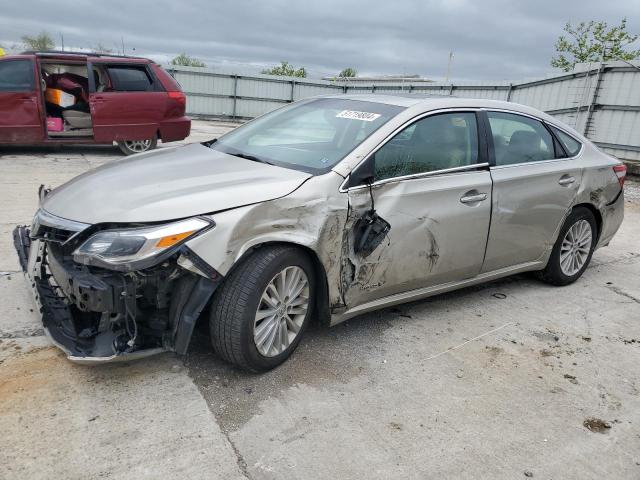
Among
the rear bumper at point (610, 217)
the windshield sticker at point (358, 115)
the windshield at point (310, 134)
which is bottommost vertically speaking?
the rear bumper at point (610, 217)

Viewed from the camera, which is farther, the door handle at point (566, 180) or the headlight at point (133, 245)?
the door handle at point (566, 180)

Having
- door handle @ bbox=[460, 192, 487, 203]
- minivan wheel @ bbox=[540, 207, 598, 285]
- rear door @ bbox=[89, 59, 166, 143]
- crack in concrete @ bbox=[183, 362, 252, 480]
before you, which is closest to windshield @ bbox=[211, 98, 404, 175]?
door handle @ bbox=[460, 192, 487, 203]

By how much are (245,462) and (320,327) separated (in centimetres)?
139

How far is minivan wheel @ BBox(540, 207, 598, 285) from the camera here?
14.9 feet

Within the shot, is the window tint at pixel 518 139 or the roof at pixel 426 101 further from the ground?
the roof at pixel 426 101

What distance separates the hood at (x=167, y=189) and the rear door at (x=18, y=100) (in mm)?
6367

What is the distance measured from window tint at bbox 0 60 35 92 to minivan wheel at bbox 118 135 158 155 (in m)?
1.72

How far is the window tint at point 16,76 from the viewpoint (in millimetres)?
8445

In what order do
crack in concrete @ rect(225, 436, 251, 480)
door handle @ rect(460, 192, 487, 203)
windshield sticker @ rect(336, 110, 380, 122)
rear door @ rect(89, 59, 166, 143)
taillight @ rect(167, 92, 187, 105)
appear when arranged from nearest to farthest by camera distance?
crack in concrete @ rect(225, 436, 251, 480)
windshield sticker @ rect(336, 110, 380, 122)
door handle @ rect(460, 192, 487, 203)
rear door @ rect(89, 59, 166, 143)
taillight @ rect(167, 92, 187, 105)

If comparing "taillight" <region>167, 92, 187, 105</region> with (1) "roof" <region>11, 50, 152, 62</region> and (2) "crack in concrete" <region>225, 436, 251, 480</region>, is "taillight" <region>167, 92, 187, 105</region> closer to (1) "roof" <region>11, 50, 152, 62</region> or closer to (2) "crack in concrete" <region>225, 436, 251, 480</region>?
(1) "roof" <region>11, 50, 152, 62</region>

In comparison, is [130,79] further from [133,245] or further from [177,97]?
[133,245]

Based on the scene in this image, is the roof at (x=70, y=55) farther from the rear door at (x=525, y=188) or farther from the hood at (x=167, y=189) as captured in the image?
the rear door at (x=525, y=188)

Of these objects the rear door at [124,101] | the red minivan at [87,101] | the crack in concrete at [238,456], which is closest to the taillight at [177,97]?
the red minivan at [87,101]

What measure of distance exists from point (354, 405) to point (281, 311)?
2.08 feet
